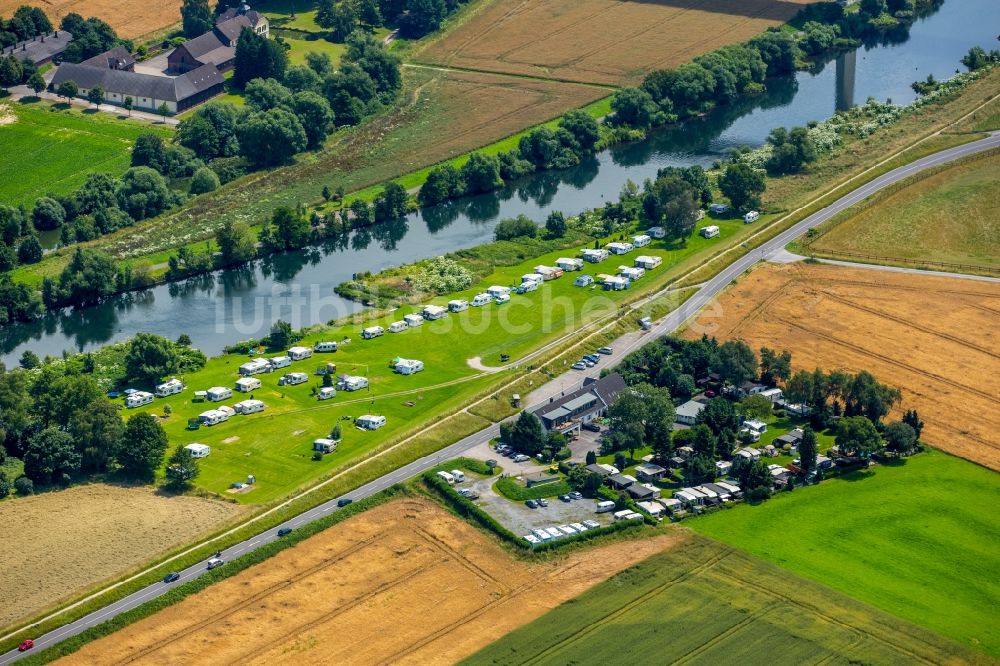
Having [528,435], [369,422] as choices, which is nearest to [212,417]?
[369,422]

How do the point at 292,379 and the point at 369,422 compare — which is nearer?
the point at 369,422

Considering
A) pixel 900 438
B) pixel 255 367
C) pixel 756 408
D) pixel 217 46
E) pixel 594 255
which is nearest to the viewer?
pixel 900 438

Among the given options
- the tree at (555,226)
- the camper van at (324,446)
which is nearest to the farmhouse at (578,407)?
the camper van at (324,446)

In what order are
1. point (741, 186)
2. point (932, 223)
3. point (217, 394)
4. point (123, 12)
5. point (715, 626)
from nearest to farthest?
1. point (715, 626)
2. point (217, 394)
3. point (932, 223)
4. point (741, 186)
5. point (123, 12)

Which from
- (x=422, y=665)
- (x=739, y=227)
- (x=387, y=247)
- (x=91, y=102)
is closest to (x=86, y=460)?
(x=422, y=665)

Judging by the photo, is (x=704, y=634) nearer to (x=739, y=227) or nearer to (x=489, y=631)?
(x=489, y=631)

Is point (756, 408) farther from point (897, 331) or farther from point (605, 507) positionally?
point (897, 331)

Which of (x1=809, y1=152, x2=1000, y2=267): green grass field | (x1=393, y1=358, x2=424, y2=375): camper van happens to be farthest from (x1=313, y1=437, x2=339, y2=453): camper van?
(x1=809, y1=152, x2=1000, y2=267): green grass field
